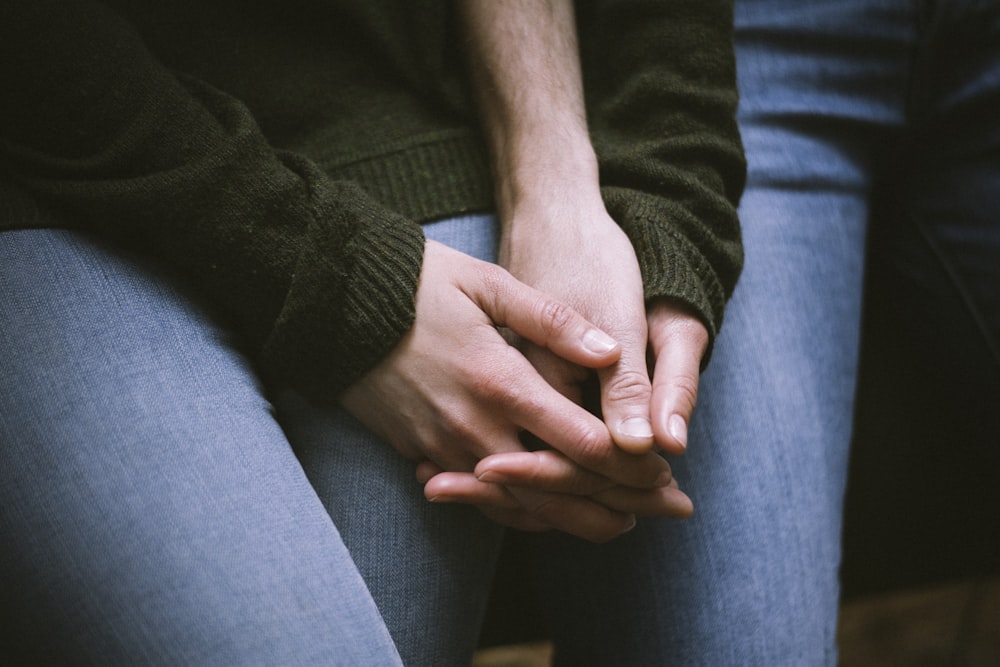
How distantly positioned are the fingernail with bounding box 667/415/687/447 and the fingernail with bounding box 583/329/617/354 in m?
0.06

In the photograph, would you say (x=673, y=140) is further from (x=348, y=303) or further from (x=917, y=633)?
(x=917, y=633)

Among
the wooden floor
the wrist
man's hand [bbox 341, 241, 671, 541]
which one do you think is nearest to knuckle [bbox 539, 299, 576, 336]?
man's hand [bbox 341, 241, 671, 541]

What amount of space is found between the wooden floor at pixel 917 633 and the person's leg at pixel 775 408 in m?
0.67

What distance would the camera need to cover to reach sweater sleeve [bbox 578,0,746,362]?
23.6 inches

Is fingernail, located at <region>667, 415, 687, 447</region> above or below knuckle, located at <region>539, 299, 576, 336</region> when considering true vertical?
below

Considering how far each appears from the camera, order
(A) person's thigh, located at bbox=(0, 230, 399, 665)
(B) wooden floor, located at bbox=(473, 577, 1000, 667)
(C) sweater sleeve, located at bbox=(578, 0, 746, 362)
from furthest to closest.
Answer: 1. (B) wooden floor, located at bbox=(473, 577, 1000, 667)
2. (C) sweater sleeve, located at bbox=(578, 0, 746, 362)
3. (A) person's thigh, located at bbox=(0, 230, 399, 665)

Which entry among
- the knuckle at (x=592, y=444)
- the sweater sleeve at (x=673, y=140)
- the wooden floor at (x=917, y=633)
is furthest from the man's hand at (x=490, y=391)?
the wooden floor at (x=917, y=633)

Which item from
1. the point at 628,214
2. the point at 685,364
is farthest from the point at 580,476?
the point at 628,214

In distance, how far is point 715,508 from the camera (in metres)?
0.65

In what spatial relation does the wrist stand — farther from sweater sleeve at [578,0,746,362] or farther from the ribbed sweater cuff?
the ribbed sweater cuff

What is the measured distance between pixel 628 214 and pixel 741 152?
13 centimetres

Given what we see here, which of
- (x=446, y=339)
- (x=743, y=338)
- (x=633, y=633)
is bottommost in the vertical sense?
(x=633, y=633)

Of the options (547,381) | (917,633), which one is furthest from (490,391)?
(917,633)

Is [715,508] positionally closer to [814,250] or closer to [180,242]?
[814,250]
